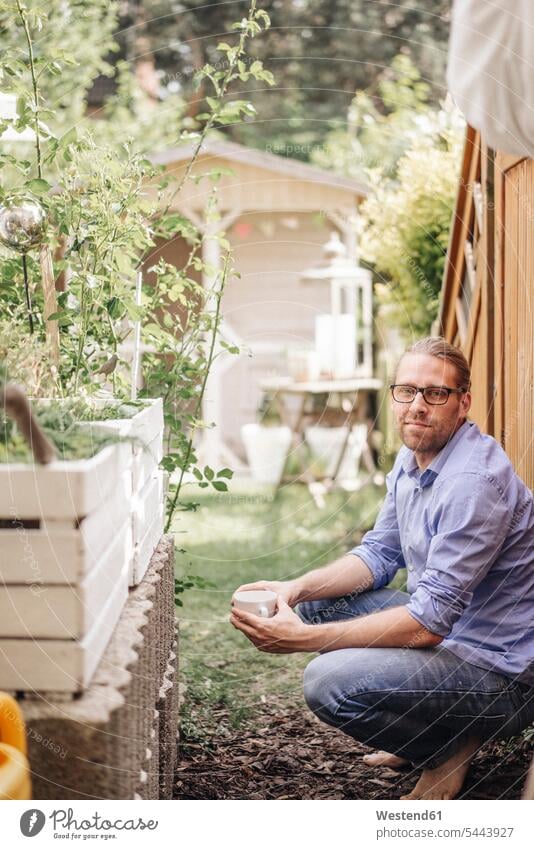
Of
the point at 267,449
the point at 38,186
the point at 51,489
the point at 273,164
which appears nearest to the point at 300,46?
the point at 273,164

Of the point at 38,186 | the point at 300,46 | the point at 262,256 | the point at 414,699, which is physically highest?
the point at 300,46

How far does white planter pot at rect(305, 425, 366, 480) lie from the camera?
324 inches

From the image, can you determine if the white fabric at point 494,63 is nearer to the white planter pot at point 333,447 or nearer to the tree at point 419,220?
the tree at point 419,220

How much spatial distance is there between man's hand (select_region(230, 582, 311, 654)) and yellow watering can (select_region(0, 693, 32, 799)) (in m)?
0.72

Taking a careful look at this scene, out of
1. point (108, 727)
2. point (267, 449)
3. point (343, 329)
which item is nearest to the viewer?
point (108, 727)

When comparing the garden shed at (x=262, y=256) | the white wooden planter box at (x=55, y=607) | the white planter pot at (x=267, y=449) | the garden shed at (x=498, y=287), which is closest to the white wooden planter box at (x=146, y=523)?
the white wooden planter box at (x=55, y=607)

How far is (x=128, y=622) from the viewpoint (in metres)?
1.97

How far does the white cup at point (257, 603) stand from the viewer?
2.46 m

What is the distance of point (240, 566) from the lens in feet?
17.5

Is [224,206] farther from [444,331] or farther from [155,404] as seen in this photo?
[155,404]

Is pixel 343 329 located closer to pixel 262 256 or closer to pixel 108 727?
pixel 262 256

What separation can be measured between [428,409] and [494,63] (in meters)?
0.89
